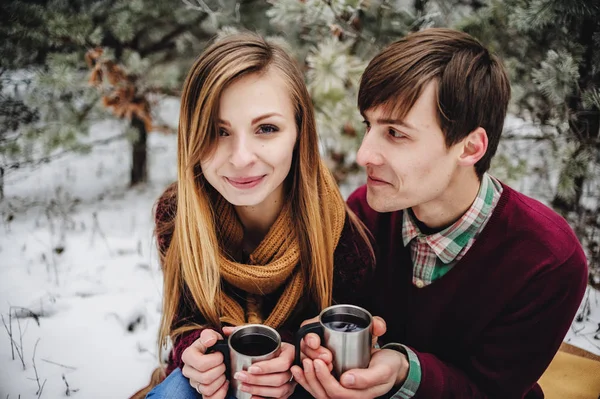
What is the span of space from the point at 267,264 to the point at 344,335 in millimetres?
701

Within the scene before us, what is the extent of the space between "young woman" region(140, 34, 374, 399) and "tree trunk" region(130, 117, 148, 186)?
2829mm

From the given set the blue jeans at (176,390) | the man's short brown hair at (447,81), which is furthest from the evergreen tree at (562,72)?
the blue jeans at (176,390)

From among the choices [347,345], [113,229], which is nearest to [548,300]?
[347,345]

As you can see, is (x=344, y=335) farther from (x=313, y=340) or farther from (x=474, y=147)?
(x=474, y=147)

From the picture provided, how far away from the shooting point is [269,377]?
136cm

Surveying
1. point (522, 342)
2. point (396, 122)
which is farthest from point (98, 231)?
point (522, 342)

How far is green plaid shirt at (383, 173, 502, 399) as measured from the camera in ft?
5.65

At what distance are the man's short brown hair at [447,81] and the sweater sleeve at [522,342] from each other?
49 cm

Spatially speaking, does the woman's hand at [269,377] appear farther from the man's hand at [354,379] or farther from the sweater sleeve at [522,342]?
the sweater sleeve at [522,342]

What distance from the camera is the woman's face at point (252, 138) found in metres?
1.64

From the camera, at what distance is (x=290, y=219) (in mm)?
2002

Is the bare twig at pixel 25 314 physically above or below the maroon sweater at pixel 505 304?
below

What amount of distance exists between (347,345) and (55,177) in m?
4.75

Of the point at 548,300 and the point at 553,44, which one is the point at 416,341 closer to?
the point at 548,300
